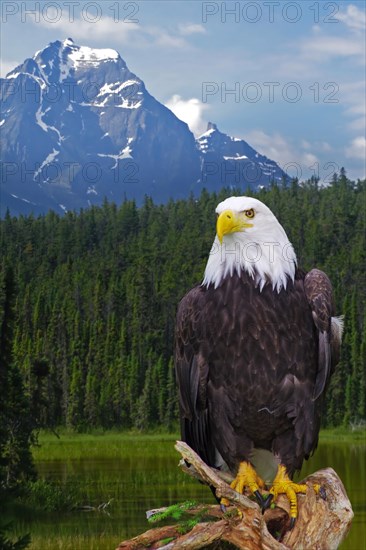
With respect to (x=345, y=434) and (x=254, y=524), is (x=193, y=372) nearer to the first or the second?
(x=254, y=524)

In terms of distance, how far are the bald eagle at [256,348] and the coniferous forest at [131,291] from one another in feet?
217

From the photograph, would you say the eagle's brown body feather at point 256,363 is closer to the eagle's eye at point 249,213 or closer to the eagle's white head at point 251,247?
the eagle's white head at point 251,247

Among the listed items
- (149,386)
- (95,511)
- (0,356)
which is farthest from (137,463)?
(149,386)

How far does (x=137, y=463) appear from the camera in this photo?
58.5 m

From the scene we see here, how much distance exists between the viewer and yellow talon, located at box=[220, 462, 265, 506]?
7.09m

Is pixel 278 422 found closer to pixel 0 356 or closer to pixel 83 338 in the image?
pixel 0 356

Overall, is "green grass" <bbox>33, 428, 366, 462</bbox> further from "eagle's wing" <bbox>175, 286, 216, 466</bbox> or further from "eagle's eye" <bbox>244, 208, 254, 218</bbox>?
"eagle's eye" <bbox>244, 208, 254, 218</bbox>

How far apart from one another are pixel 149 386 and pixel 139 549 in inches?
3674

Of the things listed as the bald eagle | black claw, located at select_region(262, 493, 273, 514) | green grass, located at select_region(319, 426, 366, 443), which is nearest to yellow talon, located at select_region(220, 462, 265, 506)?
the bald eagle

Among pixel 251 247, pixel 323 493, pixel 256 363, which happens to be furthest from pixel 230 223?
pixel 323 493

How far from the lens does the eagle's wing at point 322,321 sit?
7.19 metres

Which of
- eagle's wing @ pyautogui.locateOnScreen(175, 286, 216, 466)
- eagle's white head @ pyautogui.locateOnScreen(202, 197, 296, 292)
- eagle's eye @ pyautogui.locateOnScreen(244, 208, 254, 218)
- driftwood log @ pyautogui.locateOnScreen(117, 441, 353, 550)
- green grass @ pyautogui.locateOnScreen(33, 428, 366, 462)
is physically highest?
eagle's eye @ pyautogui.locateOnScreen(244, 208, 254, 218)

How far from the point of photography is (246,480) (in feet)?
23.5

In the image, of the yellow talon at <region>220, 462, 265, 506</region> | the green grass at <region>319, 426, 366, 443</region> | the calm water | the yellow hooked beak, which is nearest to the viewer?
the yellow hooked beak
